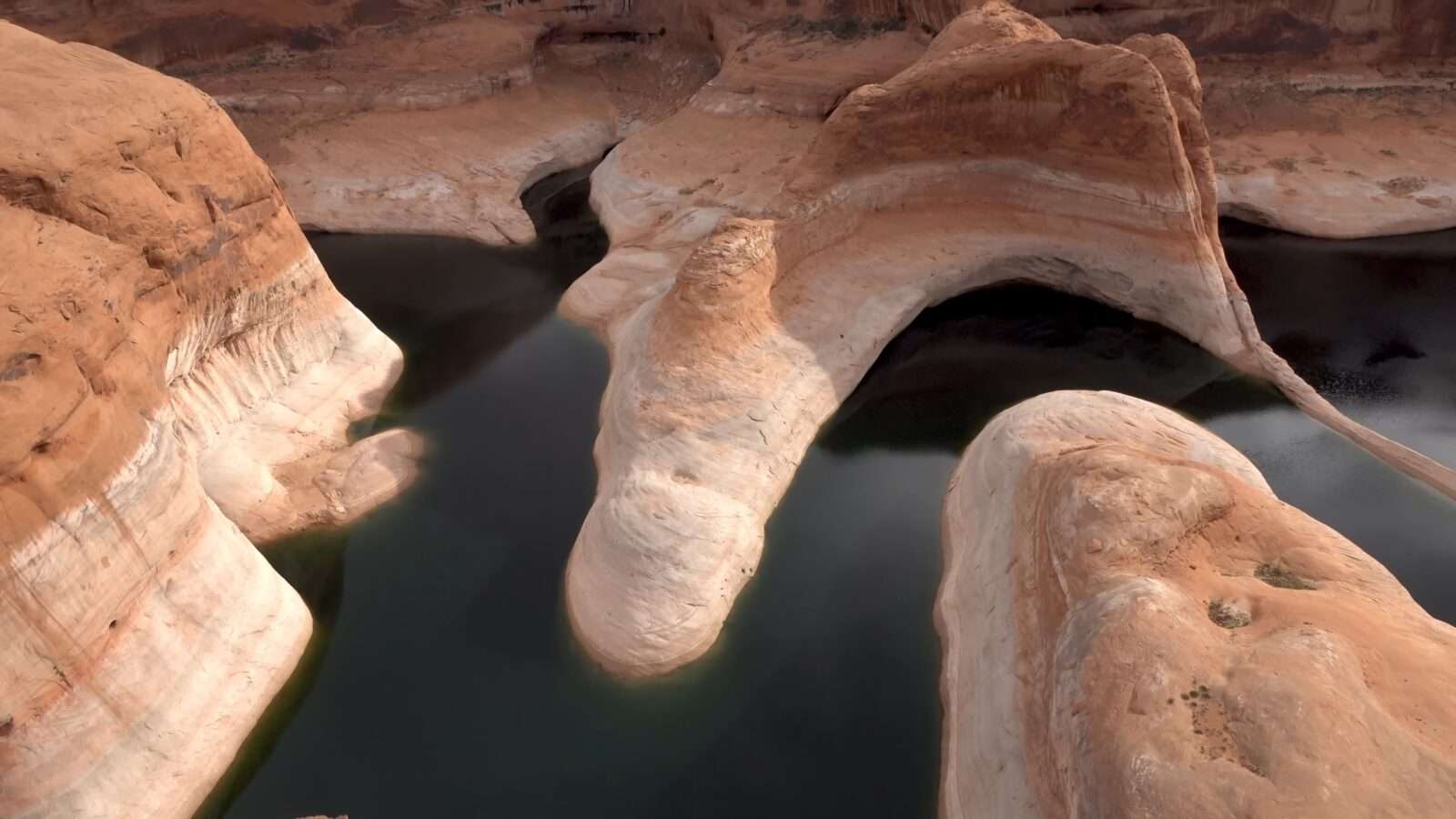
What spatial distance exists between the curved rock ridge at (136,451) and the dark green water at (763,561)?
72 cm

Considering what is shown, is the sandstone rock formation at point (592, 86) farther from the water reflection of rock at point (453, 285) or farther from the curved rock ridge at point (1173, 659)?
the curved rock ridge at point (1173, 659)

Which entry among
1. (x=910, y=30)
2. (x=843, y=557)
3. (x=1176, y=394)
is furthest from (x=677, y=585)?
(x=910, y=30)

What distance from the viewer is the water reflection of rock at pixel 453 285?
1260cm

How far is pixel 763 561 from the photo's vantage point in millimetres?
8922

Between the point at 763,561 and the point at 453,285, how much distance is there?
27.6ft

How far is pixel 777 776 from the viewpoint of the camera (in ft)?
23.3

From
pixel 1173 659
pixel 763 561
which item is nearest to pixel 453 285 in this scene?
pixel 763 561

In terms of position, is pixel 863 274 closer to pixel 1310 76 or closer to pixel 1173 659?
pixel 1173 659

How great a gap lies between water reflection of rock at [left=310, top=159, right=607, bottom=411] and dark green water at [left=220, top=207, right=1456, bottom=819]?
88 mm

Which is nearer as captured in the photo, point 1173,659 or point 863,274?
point 1173,659

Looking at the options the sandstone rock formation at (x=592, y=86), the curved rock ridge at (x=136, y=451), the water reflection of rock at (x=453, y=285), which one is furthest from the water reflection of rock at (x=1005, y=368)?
the curved rock ridge at (x=136, y=451)

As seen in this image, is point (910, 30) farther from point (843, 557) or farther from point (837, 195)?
point (843, 557)

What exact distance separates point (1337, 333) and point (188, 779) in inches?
581

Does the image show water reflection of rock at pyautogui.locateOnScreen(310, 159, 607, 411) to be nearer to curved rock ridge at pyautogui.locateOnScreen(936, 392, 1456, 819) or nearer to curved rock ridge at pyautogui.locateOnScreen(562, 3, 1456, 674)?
curved rock ridge at pyautogui.locateOnScreen(562, 3, 1456, 674)
